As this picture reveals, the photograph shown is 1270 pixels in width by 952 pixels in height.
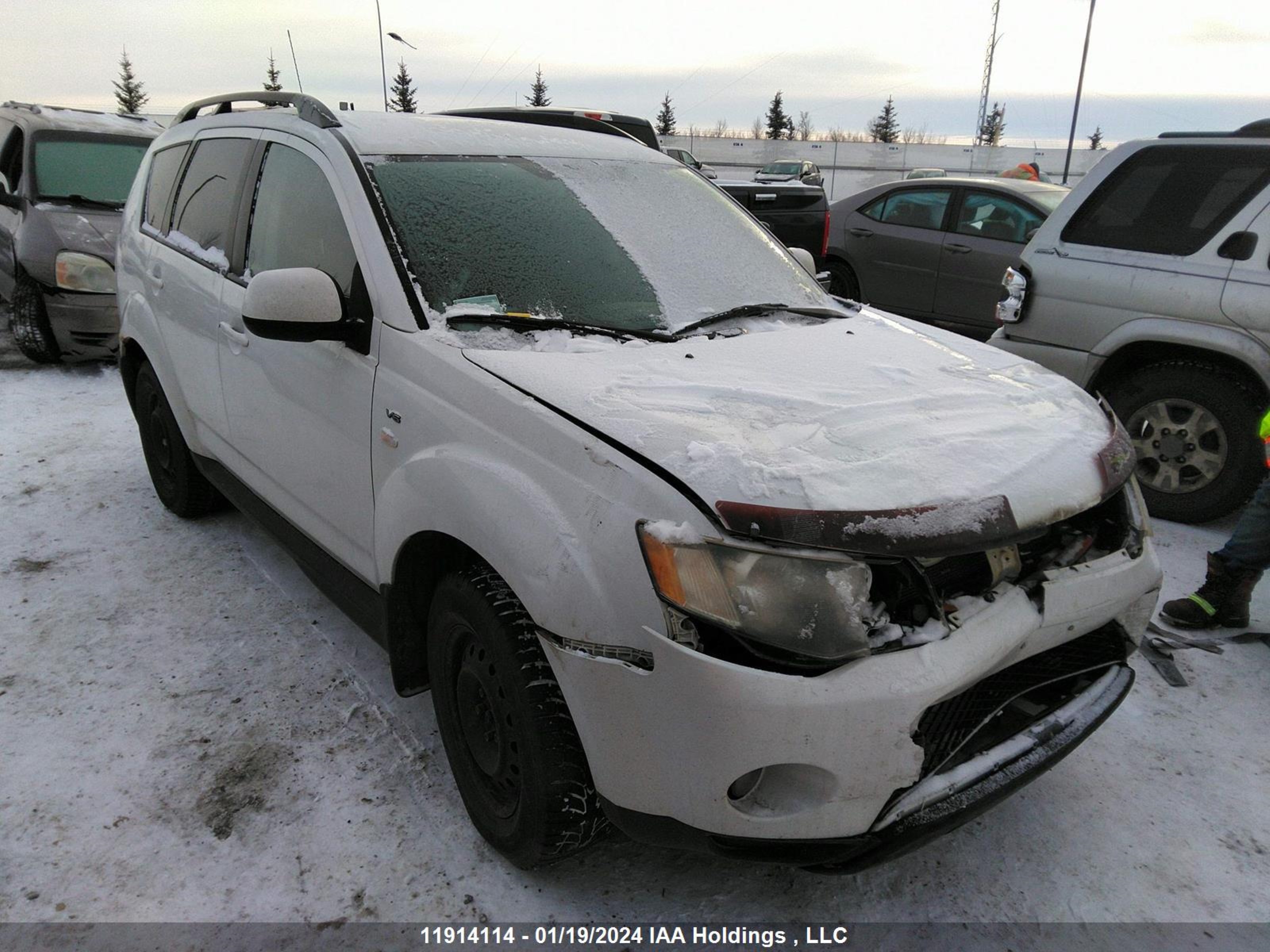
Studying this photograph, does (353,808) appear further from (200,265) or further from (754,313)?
(200,265)

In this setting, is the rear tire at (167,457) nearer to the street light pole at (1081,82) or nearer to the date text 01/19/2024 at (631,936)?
the date text 01/19/2024 at (631,936)

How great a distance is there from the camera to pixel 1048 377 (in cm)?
256

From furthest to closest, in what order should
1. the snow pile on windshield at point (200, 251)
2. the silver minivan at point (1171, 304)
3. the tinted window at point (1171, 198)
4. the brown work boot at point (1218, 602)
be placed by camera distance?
the tinted window at point (1171, 198), the silver minivan at point (1171, 304), the brown work boot at point (1218, 602), the snow pile on windshield at point (200, 251)

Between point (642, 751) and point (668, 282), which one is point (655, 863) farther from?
point (668, 282)

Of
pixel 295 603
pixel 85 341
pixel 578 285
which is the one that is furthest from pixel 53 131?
pixel 578 285

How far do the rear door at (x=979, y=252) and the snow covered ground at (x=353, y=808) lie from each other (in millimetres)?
4569

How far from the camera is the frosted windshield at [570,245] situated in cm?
243

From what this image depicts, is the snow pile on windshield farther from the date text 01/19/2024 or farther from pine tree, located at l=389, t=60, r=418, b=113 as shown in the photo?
pine tree, located at l=389, t=60, r=418, b=113

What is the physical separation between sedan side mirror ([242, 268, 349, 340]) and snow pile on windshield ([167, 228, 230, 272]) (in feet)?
3.26

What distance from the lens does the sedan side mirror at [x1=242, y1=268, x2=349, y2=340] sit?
7.45 feet

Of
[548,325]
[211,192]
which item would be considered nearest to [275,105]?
[211,192]

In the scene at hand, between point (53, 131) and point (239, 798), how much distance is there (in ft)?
23.6

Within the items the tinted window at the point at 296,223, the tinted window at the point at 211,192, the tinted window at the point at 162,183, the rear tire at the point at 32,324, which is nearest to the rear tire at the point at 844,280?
the tinted window at the point at 162,183

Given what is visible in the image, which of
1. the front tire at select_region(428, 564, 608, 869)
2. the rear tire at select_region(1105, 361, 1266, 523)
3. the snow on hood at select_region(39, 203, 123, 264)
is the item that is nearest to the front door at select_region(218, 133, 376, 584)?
the front tire at select_region(428, 564, 608, 869)
